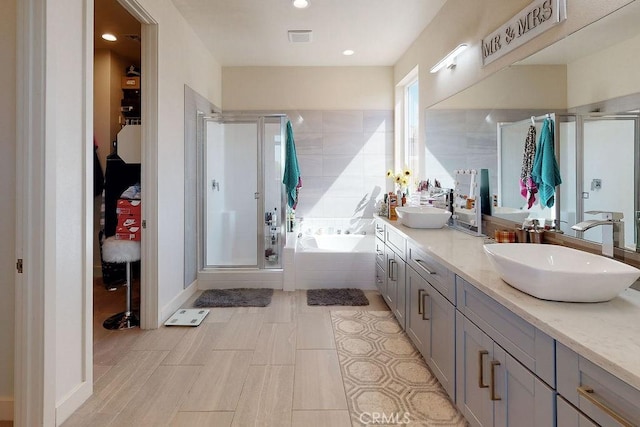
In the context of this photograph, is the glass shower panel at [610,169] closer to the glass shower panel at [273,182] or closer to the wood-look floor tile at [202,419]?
the wood-look floor tile at [202,419]

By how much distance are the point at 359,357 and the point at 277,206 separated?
7.31 ft

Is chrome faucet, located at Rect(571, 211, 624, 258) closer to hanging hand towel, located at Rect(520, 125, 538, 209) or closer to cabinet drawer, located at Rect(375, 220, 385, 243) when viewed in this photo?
hanging hand towel, located at Rect(520, 125, 538, 209)

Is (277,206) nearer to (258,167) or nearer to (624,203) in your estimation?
(258,167)

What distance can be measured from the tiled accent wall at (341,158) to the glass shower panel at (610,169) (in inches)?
127

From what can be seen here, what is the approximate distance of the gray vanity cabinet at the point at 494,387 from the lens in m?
1.08

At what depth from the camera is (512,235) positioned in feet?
6.48

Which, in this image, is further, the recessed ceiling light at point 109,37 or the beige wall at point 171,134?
the recessed ceiling light at point 109,37

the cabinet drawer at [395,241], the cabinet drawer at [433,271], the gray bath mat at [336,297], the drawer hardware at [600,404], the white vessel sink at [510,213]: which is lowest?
the gray bath mat at [336,297]

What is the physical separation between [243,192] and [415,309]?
266 centimetres

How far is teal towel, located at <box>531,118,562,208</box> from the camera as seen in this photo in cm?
175

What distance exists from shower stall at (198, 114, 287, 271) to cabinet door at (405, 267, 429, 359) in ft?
6.28

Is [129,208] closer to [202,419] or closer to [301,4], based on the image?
[202,419]

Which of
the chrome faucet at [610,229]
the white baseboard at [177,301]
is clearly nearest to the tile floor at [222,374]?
the white baseboard at [177,301]

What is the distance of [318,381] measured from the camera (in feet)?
6.91
